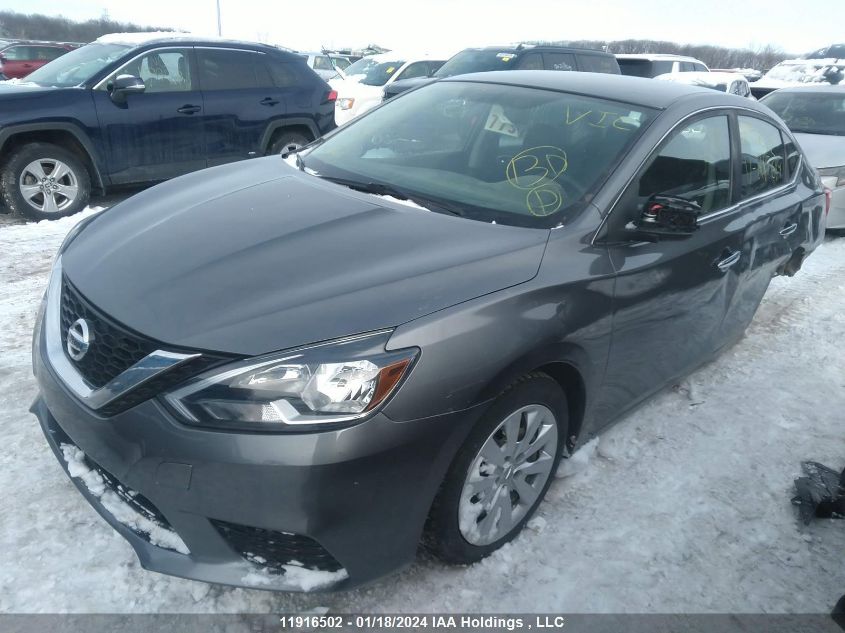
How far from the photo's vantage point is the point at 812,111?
8344mm

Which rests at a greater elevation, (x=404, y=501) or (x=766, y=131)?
(x=766, y=131)

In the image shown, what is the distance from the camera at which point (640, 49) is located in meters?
51.2

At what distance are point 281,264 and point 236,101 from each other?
5838mm

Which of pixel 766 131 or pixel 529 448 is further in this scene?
pixel 766 131

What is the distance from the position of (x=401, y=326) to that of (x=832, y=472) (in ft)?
7.95

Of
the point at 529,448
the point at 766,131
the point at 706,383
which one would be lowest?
the point at 706,383

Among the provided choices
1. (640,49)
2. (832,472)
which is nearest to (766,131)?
(832,472)

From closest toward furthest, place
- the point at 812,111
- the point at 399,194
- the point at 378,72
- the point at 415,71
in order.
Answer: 1. the point at 399,194
2. the point at 812,111
3. the point at 415,71
4. the point at 378,72

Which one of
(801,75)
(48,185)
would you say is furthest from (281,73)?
(801,75)

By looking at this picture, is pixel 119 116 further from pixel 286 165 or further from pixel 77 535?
pixel 77 535

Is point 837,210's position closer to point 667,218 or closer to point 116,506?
point 667,218

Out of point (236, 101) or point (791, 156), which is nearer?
point (791, 156)

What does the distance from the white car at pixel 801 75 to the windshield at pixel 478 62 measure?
25.8ft

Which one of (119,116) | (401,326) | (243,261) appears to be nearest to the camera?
(401,326)
